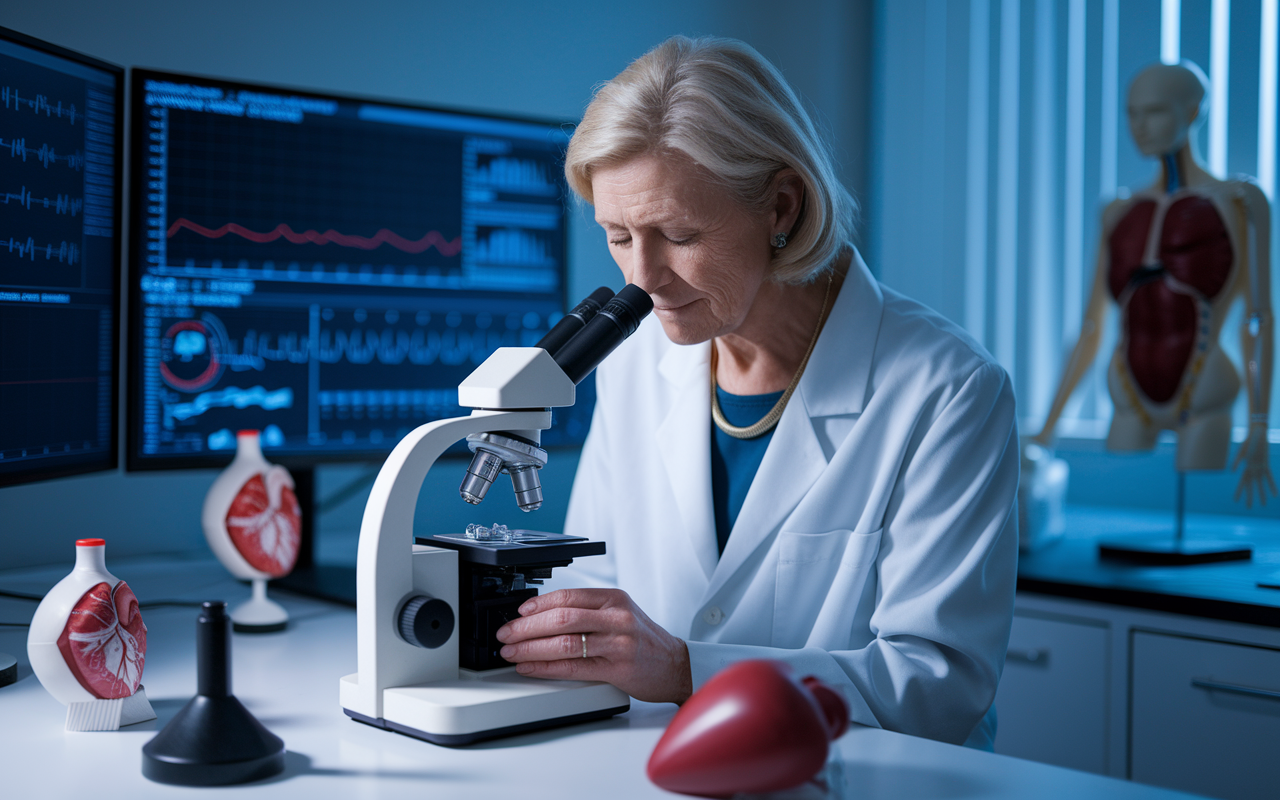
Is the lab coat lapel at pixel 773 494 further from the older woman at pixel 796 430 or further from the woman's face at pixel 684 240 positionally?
the woman's face at pixel 684 240

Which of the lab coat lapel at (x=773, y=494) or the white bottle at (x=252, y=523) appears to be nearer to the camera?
the lab coat lapel at (x=773, y=494)

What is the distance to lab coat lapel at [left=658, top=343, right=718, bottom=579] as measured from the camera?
4.47ft

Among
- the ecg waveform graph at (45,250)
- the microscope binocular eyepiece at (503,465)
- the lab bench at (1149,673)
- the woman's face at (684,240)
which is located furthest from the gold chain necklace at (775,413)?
the ecg waveform graph at (45,250)

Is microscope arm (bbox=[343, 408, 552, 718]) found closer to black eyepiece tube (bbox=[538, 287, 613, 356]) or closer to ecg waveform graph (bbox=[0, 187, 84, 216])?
black eyepiece tube (bbox=[538, 287, 613, 356])

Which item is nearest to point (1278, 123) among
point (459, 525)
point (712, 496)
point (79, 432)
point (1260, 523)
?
point (1260, 523)

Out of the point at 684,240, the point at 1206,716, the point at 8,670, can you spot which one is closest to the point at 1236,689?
the point at 1206,716

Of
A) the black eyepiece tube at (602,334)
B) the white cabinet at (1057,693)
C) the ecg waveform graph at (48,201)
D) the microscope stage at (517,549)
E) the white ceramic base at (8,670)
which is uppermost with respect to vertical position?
the ecg waveform graph at (48,201)

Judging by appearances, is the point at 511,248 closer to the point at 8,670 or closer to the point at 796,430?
the point at 796,430

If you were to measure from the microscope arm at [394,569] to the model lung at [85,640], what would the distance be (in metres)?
0.20

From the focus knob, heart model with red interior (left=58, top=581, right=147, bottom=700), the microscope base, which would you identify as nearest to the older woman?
the microscope base

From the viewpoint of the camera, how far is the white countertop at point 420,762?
77 cm

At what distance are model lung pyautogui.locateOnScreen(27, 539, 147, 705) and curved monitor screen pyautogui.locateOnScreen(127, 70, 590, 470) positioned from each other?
527mm

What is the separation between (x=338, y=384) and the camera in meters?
1.62

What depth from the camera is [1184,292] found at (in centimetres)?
198
